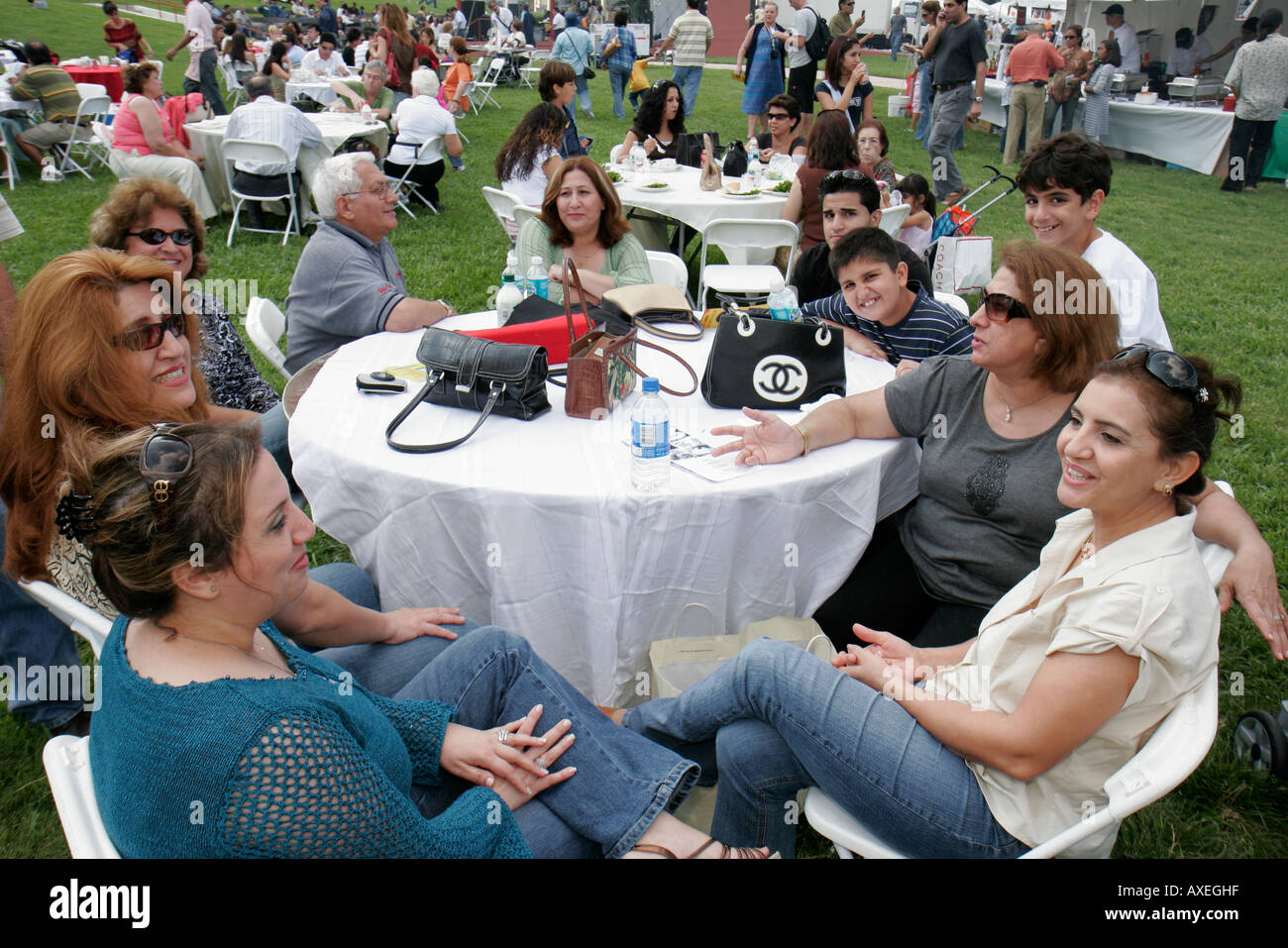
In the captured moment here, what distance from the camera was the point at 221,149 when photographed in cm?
796

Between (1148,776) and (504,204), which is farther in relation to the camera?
(504,204)

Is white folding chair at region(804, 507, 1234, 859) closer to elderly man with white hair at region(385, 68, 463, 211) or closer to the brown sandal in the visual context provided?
the brown sandal

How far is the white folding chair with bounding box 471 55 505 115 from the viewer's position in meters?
16.6

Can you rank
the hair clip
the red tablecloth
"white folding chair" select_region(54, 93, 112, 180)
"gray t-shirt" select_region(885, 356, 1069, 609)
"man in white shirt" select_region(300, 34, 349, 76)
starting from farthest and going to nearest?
1. "man in white shirt" select_region(300, 34, 349, 76)
2. the red tablecloth
3. "white folding chair" select_region(54, 93, 112, 180)
4. "gray t-shirt" select_region(885, 356, 1069, 609)
5. the hair clip

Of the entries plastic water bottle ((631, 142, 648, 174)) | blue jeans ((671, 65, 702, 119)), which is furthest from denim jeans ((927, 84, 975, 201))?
blue jeans ((671, 65, 702, 119))

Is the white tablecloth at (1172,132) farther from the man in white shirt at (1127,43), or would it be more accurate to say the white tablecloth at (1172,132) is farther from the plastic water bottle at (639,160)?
the plastic water bottle at (639,160)

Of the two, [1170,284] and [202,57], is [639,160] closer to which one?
[1170,284]

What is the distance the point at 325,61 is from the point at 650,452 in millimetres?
15163

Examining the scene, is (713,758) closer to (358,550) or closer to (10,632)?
(358,550)

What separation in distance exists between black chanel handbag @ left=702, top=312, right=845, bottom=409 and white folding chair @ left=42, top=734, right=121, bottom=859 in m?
1.88

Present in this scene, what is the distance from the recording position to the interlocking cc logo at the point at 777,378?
2660 mm

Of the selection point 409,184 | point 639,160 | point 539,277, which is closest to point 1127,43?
point 639,160

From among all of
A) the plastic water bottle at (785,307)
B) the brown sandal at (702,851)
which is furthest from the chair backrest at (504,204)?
the brown sandal at (702,851)

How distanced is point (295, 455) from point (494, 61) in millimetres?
18507
